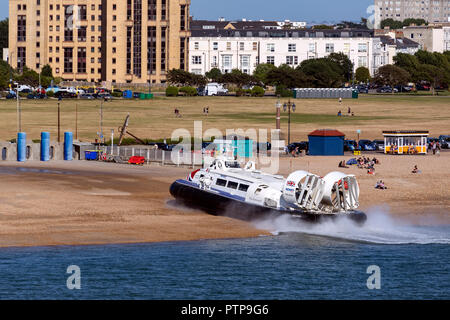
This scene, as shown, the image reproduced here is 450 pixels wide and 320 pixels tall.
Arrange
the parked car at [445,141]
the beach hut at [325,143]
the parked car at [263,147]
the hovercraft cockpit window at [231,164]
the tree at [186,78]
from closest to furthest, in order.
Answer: the hovercraft cockpit window at [231,164] < the beach hut at [325,143] < the parked car at [263,147] < the parked car at [445,141] < the tree at [186,78]

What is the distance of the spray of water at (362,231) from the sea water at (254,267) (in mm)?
50

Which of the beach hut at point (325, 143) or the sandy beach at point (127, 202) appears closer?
the sandy beach at point (127, 202)

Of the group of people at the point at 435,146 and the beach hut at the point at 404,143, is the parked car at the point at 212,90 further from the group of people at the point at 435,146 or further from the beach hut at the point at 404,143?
the beach hut at the point at 404,143

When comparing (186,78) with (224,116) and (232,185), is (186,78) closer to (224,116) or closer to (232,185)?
(224,116)

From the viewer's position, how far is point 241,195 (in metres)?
46.6

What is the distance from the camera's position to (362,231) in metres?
44.7

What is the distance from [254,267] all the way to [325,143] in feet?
126

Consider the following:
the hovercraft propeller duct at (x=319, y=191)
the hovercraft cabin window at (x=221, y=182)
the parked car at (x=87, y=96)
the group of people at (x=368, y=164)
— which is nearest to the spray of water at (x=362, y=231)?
the hovercraft propeller duct at (x=319, y=191)

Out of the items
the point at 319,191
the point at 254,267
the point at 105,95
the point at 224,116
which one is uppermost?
the point at 105,95

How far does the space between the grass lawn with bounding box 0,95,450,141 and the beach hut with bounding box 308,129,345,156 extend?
14.5 meters

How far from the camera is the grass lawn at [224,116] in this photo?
99.3m

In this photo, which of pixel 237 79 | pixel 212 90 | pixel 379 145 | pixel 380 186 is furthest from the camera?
pixel 237 79

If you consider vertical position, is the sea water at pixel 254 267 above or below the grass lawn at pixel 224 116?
below

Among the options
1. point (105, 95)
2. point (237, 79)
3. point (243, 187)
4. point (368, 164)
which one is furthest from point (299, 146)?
point (237, 79)
